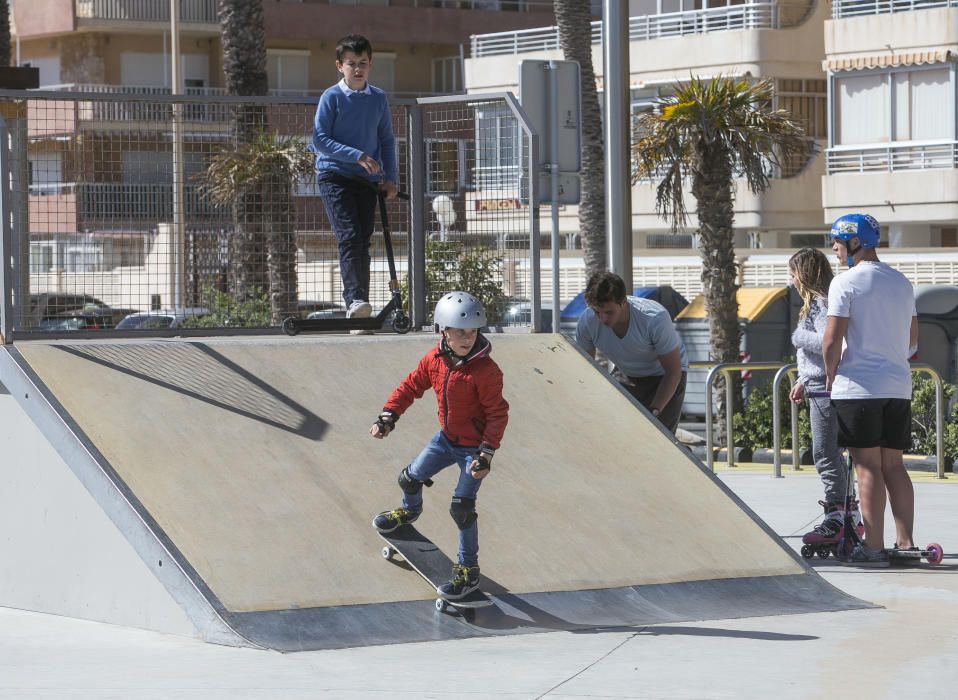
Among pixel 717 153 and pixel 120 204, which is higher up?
pixel 717 153

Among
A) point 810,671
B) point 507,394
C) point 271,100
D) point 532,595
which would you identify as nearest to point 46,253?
point 271,100

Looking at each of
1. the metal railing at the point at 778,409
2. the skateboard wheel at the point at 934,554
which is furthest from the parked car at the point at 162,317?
the skateboard wheel at the point at 934,554

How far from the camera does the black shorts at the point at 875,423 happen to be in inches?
369

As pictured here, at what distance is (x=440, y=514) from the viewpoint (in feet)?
28.4

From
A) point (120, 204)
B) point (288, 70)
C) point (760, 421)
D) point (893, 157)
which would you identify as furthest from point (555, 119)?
point (288, 70)

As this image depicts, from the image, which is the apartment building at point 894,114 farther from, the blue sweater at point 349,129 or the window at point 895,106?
the blue sweater at point 349,129

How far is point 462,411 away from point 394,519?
2.17ft

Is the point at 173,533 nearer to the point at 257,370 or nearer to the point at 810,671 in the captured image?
the point at 257,370

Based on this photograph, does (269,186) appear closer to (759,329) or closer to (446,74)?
(759,329)

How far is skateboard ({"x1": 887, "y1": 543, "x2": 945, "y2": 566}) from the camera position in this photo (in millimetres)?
9617

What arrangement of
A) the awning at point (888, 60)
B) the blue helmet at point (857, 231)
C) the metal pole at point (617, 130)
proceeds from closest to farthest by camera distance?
the blue helmet at point (857, 231)
the metal pole at point (617, 130)
the awning at point (888, 60)

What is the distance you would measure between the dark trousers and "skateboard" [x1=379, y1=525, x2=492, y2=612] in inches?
98.2

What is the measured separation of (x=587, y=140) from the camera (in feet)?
92.8

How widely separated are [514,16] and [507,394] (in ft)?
175
